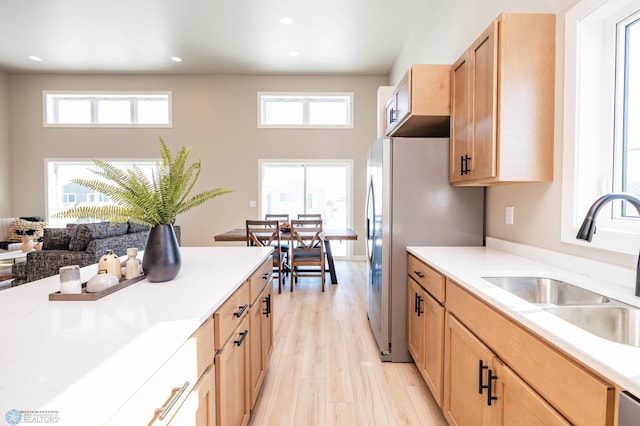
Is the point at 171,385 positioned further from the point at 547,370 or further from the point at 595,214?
the point at 595,214

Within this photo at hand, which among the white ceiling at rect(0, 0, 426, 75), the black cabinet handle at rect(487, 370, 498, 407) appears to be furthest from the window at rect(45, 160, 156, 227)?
the black cabinet handle at rect(487, 370, 498, 407)

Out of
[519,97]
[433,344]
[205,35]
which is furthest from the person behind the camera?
[205,35]

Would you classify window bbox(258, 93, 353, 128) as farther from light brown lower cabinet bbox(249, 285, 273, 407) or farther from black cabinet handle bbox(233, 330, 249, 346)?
black cabinet handle bbox(233, 330, 249, 346)

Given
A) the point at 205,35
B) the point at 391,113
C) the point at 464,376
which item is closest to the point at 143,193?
the point at 464,376

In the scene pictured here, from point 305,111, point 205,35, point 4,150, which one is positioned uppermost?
point 205,35

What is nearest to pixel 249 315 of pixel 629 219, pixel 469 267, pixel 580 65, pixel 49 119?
pixel 469 267

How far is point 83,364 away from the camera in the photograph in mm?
642

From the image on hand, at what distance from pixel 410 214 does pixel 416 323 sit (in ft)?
2.47

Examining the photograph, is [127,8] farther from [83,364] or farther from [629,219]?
[629,219]

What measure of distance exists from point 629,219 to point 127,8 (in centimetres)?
527

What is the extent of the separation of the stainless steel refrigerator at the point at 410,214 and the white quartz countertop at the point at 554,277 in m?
0.14

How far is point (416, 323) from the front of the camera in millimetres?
2055

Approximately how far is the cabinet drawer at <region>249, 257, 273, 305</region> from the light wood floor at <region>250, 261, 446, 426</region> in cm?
68

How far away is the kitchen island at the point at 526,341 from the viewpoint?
70cm
